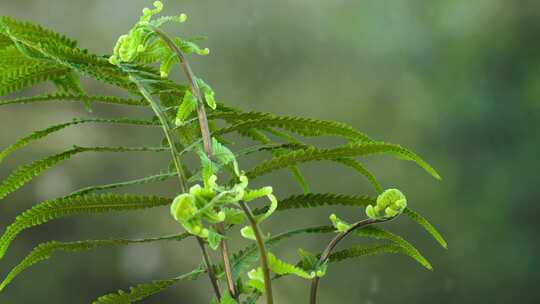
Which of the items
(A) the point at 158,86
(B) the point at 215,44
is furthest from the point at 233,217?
(B) the point at 215,44

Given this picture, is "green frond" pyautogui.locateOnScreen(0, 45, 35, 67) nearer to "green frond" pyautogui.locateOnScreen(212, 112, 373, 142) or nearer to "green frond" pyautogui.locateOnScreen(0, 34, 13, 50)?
"green frond" pyautogui.locateOnScreen(0, 34, 13, 50)

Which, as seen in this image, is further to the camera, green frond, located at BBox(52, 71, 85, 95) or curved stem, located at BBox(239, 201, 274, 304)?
green frond, located at BBox(52, 71, 85, 95)

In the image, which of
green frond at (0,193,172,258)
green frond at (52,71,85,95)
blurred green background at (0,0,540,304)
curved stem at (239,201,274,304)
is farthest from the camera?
blurred green background at (0,0,540,304)

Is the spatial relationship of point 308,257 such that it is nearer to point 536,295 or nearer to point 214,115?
point 214,115

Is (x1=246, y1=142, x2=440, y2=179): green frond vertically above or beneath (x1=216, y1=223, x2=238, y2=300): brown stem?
above

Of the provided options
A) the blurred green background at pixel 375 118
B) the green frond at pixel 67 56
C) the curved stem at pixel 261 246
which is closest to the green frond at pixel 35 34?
the green frond at pixel 67 56

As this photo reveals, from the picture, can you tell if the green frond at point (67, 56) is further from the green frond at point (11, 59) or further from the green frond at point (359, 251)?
→ the green frond at point (359, 251)

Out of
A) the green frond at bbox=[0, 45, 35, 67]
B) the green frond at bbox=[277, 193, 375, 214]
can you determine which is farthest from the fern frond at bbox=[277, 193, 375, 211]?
the green frond at bbox=[0, 45, 35, 67]
